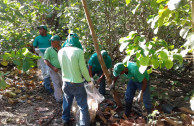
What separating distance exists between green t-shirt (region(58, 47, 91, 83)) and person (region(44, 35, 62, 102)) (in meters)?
0.90

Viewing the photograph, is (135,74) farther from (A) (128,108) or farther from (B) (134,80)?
(A) (128,108)

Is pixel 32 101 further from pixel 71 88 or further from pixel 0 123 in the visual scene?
pixel 71 88

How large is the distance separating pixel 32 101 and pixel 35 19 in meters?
2.91

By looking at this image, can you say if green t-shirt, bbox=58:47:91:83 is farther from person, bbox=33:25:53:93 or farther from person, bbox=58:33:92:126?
person, bbox=33:25:53:93

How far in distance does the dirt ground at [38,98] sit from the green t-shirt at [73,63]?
3.70 feet

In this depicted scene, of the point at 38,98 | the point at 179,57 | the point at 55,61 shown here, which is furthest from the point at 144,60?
the point at 38,98

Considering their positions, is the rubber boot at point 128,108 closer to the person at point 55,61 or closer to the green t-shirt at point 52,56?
the person at point 55,61

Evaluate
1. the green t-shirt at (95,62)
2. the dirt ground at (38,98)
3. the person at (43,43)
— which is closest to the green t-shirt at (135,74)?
the dirt ground at (38,98)

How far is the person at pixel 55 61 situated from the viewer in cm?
412

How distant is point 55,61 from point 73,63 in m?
1.28

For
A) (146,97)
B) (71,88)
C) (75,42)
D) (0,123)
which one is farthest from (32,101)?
(146,97)

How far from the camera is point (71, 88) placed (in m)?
3.30

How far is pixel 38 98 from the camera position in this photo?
15.6ft

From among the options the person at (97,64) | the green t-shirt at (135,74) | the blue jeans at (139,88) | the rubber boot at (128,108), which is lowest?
the rubber boot at (128,108)
